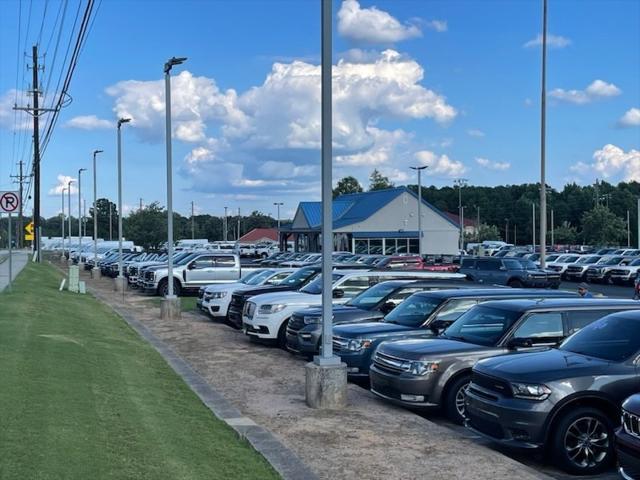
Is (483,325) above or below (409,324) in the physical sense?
above

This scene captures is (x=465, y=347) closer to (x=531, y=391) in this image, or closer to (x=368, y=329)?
(x=531, y=391)

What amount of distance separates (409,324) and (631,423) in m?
6.30

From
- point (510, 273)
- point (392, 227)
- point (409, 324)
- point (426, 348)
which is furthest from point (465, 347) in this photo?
point (392, 227)

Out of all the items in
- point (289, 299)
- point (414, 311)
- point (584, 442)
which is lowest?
point (584, 442)

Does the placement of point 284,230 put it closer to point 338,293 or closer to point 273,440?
point 338,293

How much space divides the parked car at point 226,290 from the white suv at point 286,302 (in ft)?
13.6

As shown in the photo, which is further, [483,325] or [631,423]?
[483,325]

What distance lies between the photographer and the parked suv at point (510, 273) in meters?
34.6

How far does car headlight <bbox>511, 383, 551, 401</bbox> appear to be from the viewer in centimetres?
745

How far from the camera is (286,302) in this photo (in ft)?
54.0

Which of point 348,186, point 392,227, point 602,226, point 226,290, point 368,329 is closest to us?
point 368,329

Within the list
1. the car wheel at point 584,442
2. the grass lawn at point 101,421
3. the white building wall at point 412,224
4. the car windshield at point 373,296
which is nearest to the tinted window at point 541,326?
the car wheel at point 584,442

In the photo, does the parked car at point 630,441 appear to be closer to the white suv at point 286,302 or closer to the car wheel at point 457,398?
the car wheel at point 457,398

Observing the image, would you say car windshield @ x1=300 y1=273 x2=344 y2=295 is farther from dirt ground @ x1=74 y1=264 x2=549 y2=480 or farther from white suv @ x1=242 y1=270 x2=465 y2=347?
dirt ground @ x1=74 y1=264 x2=549 y2=480
